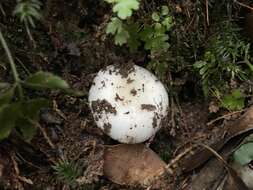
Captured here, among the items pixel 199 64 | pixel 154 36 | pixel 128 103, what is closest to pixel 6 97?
pixel 128 103

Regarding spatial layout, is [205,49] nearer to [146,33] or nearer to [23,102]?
[146,33]

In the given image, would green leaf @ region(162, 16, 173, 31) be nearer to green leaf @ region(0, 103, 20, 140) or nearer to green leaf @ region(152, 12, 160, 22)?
green leaf @ region(152, 12, 160, 22)

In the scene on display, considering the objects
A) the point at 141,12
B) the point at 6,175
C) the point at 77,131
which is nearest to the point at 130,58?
the point at 141,12

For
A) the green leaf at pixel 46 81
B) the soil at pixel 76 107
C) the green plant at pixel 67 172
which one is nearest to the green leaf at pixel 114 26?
the soil at pixel 76 107

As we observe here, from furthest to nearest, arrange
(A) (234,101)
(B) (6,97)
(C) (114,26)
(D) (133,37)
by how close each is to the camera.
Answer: (A) (234,101) → (D) (133,37) → (C) (114,26) → (B) (6,97)

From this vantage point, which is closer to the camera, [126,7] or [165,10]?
[126,7]

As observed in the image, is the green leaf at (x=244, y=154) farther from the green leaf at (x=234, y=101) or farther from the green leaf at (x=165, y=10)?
the green leaf at (x=165, y=10)

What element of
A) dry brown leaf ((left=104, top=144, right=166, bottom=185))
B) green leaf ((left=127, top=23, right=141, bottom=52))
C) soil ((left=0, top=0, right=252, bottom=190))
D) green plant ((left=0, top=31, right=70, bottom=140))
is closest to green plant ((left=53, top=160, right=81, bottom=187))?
Answer: soil ((left=0, top=0, right=252, bottom=190))
